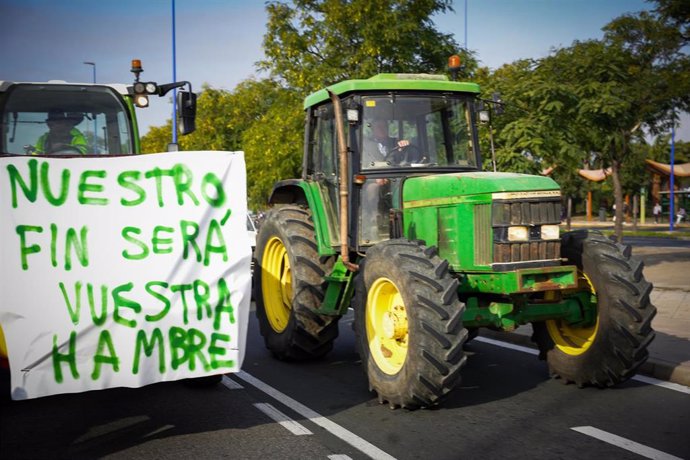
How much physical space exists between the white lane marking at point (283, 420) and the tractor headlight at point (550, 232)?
8.46ft

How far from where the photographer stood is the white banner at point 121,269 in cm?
479

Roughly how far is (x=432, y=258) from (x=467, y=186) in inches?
33.3

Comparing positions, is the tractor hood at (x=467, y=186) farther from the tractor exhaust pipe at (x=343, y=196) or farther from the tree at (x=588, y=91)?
the tree at (x=588, y=91)

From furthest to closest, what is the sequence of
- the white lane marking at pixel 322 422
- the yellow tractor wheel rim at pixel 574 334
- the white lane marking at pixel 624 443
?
the yellow tractor wheel rim at pixel 574 334
the white lane marking at pixel 322 422
the white lane marking at pixel 624 443

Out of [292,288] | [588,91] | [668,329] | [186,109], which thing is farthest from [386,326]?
[588,91]

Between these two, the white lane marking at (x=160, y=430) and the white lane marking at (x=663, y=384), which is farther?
the white lane marking at (x=663, y=384)

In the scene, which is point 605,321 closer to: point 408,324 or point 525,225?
point 525,225

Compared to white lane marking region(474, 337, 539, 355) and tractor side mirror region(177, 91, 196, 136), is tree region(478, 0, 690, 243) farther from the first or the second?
tractor side mirror region(177, 91, 196, 136)

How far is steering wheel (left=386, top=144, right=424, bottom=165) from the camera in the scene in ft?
24.2

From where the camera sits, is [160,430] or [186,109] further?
[186,109]

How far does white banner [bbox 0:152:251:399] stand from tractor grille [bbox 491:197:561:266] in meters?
2.15

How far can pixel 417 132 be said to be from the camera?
7461mm

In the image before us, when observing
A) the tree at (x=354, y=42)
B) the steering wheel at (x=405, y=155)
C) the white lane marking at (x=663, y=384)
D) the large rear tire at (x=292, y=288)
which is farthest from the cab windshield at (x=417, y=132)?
the tree at (x=354, y=42)

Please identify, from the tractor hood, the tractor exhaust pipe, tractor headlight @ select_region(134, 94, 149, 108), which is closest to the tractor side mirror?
tractor headlight @ select_region(134, 94, 149, 108)
